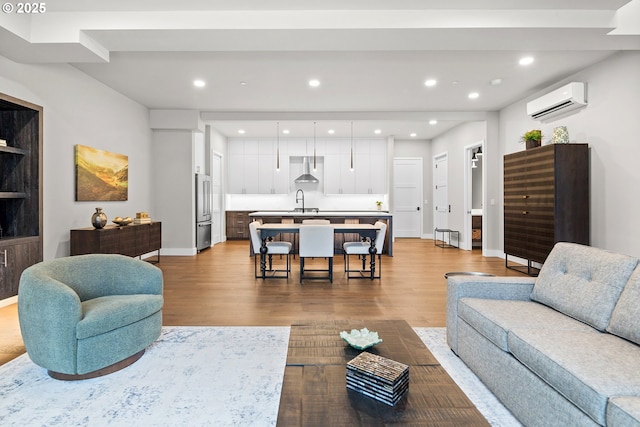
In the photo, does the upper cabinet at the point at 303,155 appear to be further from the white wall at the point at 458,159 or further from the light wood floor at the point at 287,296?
the light wood floor at the point at 287,296

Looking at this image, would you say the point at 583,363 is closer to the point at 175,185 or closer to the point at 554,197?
the point at 554,197

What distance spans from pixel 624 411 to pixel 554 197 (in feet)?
14.1

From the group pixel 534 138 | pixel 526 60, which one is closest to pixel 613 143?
pixel 534 138

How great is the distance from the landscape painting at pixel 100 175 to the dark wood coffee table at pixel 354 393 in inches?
179

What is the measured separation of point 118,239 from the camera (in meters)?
5.18

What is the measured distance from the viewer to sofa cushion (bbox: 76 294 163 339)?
223cm

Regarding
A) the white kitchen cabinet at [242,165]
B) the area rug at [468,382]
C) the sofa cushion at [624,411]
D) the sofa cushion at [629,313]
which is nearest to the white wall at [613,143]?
the area rug at [468,382]

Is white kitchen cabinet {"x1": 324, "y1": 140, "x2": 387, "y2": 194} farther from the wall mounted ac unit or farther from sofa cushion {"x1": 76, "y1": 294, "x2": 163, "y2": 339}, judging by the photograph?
sofa cushion {"x1": 76, "y1": 294, "x2": 163, "y2": 339}

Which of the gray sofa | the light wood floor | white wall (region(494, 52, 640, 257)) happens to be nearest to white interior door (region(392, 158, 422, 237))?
the light wood floor

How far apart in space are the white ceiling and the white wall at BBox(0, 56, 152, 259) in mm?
254

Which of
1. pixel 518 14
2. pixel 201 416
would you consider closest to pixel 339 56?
pixel 518 14

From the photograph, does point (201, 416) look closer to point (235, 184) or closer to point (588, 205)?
point (588, 205)

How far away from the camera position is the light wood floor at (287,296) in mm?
3514

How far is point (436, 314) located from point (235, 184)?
7833 millimetres
